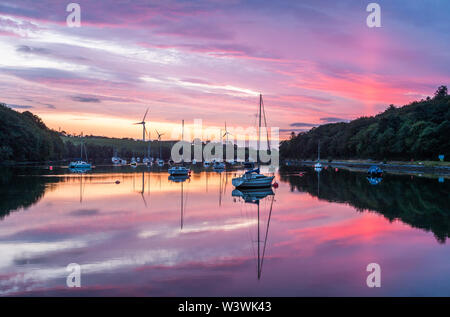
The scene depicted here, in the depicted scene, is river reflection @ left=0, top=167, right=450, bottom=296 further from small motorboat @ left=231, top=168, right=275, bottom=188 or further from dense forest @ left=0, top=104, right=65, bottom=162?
dense forest @ left=0, top=104, right=65, bottom=162

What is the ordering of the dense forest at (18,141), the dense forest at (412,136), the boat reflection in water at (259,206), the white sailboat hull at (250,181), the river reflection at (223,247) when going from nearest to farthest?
the river reflection at (223,247), the boat reflection in water at (259,206), the white sailboat hull at (250,181), the dense forest at (412,136), the dense forest at (18,141)

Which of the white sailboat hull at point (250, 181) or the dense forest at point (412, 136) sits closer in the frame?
the white sailboat hull at point (250, 181)

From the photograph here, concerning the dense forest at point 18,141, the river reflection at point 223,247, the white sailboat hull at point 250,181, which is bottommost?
the river reflection at point 223,247

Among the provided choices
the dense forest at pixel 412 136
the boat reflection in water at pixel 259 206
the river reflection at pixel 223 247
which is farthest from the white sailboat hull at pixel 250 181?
the dense forest at pixel 412 136

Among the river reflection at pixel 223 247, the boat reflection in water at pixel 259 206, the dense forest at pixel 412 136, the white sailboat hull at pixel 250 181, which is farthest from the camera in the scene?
the dense forest at pixel 412 136

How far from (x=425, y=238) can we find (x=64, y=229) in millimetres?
20460

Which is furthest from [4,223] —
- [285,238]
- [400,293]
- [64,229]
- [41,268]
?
[400,293]

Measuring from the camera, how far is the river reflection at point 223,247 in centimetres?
1414

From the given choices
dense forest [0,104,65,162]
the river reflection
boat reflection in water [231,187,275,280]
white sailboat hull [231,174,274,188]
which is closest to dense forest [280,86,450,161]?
white sailboat hull [231,174,274,188]

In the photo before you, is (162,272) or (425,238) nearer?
(162,272)

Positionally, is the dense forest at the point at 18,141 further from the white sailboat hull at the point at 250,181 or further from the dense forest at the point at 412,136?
the dense forest at the point at 412,136

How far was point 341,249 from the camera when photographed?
1991 cm

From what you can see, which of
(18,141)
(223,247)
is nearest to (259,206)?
(223,247)
